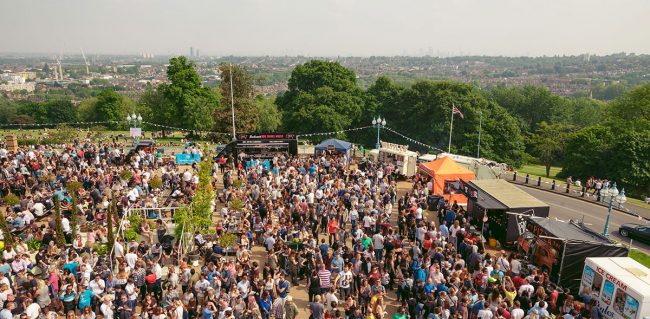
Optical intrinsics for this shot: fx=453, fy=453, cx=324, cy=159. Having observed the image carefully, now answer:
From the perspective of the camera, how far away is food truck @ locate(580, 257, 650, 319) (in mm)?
10109

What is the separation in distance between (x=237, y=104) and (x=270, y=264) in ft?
114

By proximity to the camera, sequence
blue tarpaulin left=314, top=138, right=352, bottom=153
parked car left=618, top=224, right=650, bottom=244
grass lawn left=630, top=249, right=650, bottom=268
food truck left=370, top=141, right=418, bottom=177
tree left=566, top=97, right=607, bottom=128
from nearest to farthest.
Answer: grass lawn left=630, top=249, right=650, bottom=268 < parked car left=618, top=224, right=650, bottom=244 < food truck left=370, top=141, right=418, bottom=177 < blue tarpaulin left=314, top=138, right=352, bottom=153 < tree left=566, top=97, right=607, bottom=128

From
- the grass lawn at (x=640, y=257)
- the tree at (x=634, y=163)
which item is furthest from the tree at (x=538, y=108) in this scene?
the grass lawn at (x=640, y=257)

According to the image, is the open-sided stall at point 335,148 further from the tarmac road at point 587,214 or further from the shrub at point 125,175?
the tarmac road at point 587,214

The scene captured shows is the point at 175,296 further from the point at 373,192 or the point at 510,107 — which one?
the point at 510,107

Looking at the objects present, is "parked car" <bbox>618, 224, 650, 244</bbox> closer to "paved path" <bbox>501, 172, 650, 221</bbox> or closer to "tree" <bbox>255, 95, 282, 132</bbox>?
"paved path" <bbox>501, 172, 650, 221</bbox>

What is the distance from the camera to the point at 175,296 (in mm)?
9734

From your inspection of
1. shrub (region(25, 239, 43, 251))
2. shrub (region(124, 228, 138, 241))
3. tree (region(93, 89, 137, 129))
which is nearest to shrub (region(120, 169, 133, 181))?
shrub (region(25, 239, 43, 251))

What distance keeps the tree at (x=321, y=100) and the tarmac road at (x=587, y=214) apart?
23940mm

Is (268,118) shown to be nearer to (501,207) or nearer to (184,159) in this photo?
(184,159)

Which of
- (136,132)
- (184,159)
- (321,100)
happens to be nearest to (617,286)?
(184,159)

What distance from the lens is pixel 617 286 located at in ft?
35.0

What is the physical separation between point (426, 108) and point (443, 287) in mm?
38346

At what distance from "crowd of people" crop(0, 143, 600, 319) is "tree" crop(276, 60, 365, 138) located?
2583 centimetres
